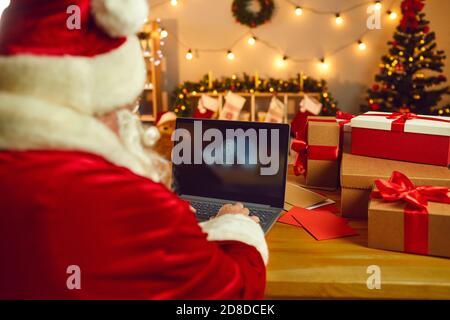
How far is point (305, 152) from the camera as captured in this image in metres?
1.66

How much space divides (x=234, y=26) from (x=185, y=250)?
4882 mm

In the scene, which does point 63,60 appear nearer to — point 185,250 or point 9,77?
point 9,77

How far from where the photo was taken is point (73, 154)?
714mm

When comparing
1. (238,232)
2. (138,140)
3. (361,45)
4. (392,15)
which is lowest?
(238,232)

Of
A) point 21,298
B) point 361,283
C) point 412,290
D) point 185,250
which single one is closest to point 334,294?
point 361,283

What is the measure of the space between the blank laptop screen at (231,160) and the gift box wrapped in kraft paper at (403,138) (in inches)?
13.8

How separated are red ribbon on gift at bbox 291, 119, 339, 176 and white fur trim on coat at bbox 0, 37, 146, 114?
970 millimetres

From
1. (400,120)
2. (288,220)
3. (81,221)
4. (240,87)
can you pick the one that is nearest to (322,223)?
(288,220)

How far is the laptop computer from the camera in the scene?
4.48 ft

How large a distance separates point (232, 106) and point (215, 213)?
12.2 ft

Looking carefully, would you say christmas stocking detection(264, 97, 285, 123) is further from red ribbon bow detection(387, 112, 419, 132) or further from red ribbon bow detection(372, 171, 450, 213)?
red ribbon bow detection(372, 171, 450, 213)

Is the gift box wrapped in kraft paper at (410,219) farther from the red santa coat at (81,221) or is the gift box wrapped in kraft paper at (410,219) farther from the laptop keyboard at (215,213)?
the red santa coat at (81,221)

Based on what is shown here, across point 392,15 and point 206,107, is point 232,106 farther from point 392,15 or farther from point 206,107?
point 392,15
